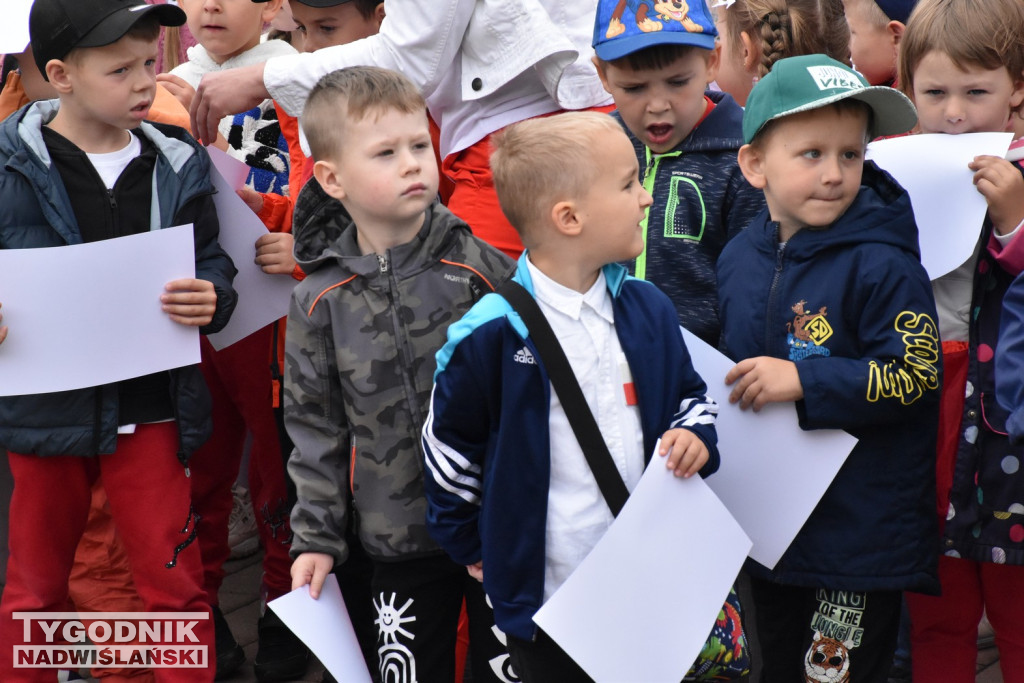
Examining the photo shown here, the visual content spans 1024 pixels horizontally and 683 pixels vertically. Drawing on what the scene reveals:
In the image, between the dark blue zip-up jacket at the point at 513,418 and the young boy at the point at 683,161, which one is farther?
the young boy at the point at 683,161

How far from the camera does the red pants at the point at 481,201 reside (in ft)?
10.9

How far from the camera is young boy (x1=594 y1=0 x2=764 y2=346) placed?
2.94 meters

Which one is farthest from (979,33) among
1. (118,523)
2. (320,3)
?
(118,523)

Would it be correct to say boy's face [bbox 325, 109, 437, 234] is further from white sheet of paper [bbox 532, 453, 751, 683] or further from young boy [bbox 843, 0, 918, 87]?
young boy [bbox 843, 0, 918, 87]

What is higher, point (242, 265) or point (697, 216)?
point (697, 216)

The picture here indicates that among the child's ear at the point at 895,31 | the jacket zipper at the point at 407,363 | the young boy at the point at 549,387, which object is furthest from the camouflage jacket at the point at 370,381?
the child's ear at the point at 895,31

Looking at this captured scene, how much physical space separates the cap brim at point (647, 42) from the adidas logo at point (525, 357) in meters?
0.94

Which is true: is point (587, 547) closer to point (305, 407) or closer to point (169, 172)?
point (305, 407)

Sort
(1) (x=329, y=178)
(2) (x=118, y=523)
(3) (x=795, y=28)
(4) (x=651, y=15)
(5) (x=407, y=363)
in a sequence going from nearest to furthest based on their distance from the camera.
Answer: (5) (x=407, y=363)
(1) (x=329, y=178)
(4) (x=651, y=15)
(2) (x=118, y=523)
(3) (x=795, y=28)

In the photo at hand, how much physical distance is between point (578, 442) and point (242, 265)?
155cm

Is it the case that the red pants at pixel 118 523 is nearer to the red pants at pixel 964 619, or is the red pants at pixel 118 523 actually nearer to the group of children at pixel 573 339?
the group of children at pixel 573 339

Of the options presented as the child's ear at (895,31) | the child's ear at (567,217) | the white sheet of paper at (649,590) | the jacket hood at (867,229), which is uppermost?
the child's ear at (895,31)

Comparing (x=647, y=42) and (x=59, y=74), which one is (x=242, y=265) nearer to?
(x=59, y=74)

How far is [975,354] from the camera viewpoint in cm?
283
